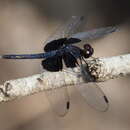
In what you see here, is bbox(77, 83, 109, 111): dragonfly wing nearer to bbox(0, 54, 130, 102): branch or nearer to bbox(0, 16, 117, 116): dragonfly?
bbox(0, 16, 117, 116): dragonfly

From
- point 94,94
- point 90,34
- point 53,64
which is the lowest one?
point 94,94

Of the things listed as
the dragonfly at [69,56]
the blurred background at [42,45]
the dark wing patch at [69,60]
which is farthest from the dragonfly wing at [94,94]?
the blurred background at [42,45]

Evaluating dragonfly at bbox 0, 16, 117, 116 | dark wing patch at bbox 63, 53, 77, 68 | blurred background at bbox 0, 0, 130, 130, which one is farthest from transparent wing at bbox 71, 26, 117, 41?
blurred background at bbox 0, 0, 130, 130

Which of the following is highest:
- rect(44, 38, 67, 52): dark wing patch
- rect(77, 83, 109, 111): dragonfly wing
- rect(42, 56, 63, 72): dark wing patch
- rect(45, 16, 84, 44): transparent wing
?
rect(45, 16, 84, 44): transparent wing

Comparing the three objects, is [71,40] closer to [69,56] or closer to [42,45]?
[69,56]

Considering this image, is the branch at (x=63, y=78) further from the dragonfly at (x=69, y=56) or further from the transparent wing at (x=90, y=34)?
the transparent wing at (x=90, y=34)

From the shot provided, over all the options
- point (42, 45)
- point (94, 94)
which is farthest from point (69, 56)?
point (42, 45)
